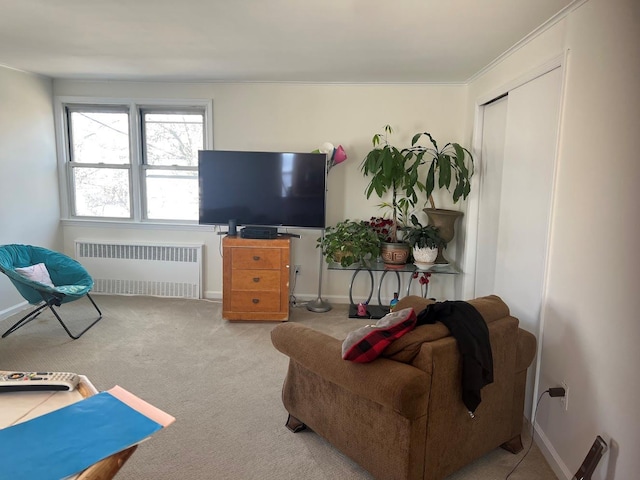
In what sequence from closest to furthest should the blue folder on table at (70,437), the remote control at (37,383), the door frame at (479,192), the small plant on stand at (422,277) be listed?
1. the blue folder on table at (70,437)
2. the remote control at (37,383)
3. the door frame at (479,192)
4. the small plant on stand at (422,277)

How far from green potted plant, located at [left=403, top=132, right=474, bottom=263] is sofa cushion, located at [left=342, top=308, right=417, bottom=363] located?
223cm

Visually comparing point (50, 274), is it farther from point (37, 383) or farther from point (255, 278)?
point (37, 383)

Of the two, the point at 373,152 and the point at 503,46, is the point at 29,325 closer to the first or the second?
the point at 373,152

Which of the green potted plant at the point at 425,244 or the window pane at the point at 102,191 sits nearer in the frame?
the green potted plant at the point at 425,244

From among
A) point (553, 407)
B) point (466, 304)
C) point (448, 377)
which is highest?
point (466, 304)

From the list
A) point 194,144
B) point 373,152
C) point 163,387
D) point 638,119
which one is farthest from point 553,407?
point 194,144

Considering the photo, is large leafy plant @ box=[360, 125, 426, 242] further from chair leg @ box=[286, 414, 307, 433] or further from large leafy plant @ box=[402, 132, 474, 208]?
chair leg @ box=[286, 414, 307, 433]

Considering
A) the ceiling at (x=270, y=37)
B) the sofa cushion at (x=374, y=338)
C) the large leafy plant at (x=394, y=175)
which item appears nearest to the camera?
the sofa cushion at (x=374, y=338)

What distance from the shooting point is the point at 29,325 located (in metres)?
3.82

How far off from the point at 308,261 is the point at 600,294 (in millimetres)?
3082

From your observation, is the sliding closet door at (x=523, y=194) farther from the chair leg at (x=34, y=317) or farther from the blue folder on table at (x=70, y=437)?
the chair leg at (x=34, y=317)

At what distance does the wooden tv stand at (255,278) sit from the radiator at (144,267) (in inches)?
32.6

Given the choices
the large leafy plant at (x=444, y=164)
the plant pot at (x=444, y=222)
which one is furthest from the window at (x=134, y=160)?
the plant pot at (x=444, y=222)

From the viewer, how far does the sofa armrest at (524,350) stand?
82.9 inches
